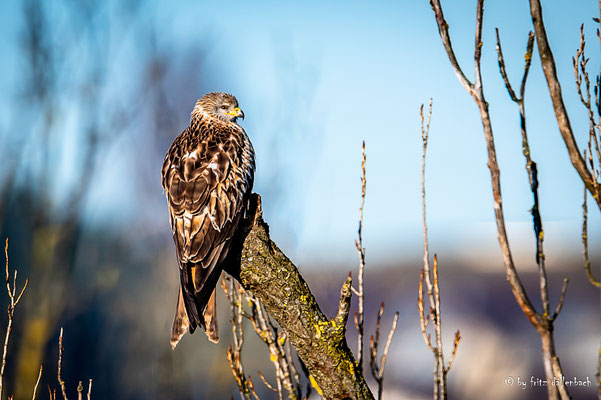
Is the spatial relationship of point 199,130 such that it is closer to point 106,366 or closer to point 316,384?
point 316,384

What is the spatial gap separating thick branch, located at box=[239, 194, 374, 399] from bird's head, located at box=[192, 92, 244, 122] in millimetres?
1506

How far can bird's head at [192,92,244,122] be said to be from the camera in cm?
365

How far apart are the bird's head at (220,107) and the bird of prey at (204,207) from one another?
0.50 metres

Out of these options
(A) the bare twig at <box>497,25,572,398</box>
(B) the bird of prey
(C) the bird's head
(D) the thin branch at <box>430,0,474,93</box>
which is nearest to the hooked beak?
(C) the bird's head

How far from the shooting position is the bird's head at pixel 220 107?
3648 mm

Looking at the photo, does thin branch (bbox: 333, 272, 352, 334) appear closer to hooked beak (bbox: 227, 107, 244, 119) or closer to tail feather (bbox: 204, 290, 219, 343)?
tail feather (bbox: 204, 290, 219, 343)

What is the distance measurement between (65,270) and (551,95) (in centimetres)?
708

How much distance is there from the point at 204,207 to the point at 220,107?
4.12 feet

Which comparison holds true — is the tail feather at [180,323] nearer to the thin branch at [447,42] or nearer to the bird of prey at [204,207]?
the bird of prey at [204,207]

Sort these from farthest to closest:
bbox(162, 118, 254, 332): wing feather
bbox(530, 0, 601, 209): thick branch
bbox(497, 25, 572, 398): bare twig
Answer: bbox(162, 118, 254, 332): wing feather
bbox(530, 0, 601, 209): thick branch
bbox(497, 25, 572, 398): bare twig

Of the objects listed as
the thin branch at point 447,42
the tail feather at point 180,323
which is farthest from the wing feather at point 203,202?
the thin branch at point 447,42

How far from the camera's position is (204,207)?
8.52ft

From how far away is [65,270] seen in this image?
24.3ft

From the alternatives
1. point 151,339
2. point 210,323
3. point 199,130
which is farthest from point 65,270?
point 210,323
